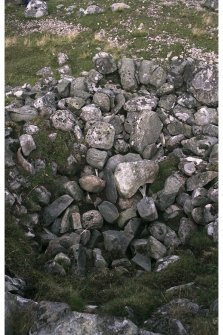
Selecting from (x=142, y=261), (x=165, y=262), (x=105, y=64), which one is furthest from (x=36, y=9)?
(x=165, y=262)

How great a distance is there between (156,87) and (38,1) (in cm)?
1458

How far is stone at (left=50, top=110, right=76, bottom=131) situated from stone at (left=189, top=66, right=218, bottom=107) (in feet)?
19.6

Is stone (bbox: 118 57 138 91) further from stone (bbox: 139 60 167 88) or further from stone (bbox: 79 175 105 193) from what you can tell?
stone (bbox: 79 175 105 193)

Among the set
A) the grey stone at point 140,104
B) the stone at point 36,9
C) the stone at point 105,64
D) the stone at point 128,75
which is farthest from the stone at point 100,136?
the stone at point 36,9

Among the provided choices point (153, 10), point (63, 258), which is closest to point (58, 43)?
point (153, 10)

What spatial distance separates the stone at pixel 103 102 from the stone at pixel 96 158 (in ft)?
8.61

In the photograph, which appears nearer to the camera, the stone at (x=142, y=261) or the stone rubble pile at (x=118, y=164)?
the stone at (x=142, y=261)

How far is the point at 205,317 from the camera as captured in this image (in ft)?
33.0

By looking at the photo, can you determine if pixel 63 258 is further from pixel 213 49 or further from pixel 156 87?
pixel 213 49

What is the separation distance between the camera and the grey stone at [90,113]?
62.2 ft

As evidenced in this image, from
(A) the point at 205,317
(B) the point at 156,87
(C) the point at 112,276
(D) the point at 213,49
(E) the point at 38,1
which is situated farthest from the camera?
(E) the point at 38,1

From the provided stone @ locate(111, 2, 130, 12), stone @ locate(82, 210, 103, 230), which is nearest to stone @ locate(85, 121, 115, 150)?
stone @ locate(82, 210, 103, 230)

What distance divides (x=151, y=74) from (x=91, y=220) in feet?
28.4

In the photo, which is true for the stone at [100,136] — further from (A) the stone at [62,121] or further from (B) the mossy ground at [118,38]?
(B) the mossy ground at [118,38]
